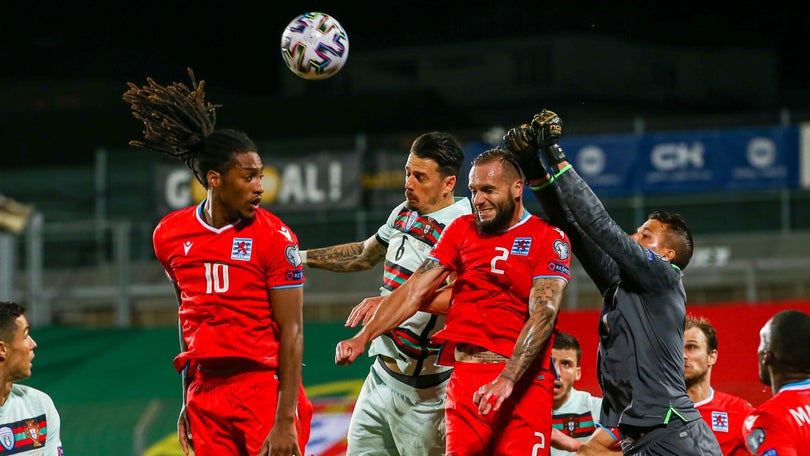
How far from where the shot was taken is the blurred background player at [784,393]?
14.8ft

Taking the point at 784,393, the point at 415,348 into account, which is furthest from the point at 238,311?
the point at 784,393

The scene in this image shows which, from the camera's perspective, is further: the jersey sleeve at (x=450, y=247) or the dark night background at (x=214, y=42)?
the dark night background at (x=214, y=42)

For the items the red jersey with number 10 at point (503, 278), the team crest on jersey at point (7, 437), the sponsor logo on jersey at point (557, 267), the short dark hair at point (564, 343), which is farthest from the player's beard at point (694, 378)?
the team crest on jersey at point (7, 437)

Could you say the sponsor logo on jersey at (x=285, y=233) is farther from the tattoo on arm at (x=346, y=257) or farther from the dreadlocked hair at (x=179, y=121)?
the tattoo on arm at (x=346, y=257)

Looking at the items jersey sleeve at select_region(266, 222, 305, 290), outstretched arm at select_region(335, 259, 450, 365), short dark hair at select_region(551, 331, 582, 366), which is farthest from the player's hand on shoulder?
short dark hair at select_region(551, 331, 582, 366)

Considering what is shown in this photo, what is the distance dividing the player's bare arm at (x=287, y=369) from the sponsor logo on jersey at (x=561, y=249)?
122 centimetres

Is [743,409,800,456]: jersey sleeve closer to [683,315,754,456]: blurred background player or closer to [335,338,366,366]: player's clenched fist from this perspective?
[683,315,754,456]: blurred background player

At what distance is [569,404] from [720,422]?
99cm

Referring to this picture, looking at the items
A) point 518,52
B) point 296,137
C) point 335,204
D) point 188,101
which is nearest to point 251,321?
point 188,101

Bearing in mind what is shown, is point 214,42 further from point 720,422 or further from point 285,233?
point 285,233

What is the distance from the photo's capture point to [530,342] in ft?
15.8

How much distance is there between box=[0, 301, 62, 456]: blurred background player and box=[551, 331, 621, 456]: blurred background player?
285 cm

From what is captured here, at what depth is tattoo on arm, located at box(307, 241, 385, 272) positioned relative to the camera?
6.44 m

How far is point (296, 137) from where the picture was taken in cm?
2842
